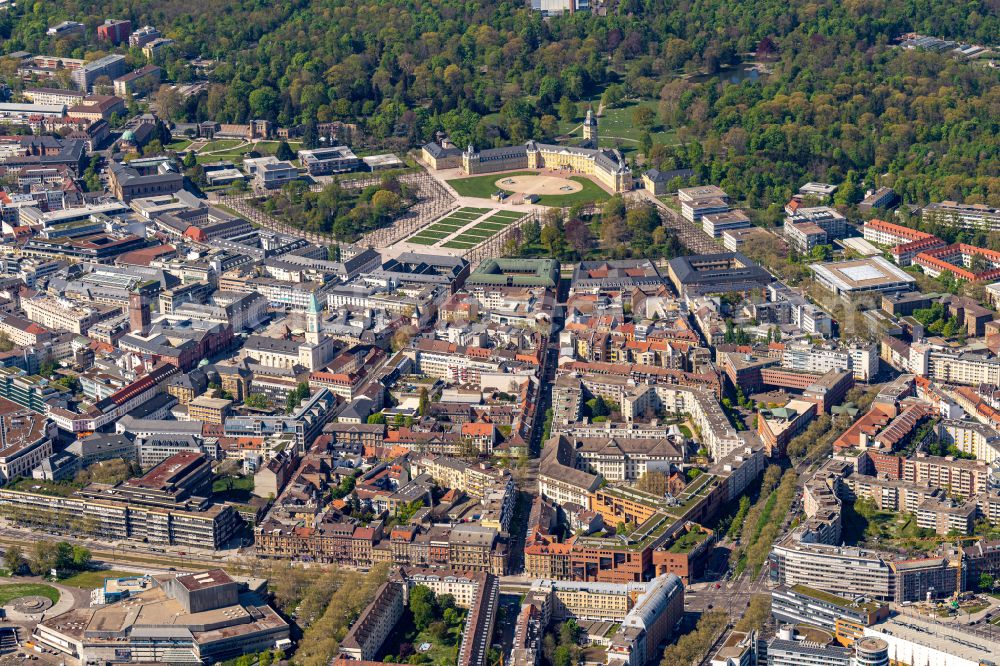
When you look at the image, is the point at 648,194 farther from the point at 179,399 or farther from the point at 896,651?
the point at 896,651

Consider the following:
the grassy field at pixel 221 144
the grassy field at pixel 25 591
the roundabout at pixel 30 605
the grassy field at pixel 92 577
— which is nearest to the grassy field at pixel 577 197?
the grassy field at pixel 221 144

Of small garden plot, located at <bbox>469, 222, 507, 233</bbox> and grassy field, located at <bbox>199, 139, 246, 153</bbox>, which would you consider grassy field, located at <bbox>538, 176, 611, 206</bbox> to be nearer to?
small garden plot, located at <bbox>469, 222, 507, 233</bbox>

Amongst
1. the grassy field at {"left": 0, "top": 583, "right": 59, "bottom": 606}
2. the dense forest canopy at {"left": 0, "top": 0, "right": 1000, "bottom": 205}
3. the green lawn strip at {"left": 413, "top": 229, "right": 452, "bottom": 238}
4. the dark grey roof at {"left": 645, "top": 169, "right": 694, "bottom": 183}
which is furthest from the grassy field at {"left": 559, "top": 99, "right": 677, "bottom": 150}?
the grassy field at {"left": 0, "top": 583, "right": 59, "bottom": 606}

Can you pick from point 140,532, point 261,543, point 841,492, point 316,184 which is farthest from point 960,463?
point 316,184

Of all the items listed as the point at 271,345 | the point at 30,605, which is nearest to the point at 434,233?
the point at 271,345

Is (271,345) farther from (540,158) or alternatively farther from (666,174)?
(540,158)

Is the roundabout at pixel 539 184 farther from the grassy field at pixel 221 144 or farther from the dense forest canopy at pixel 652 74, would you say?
the grassy field at pixel 221 144
